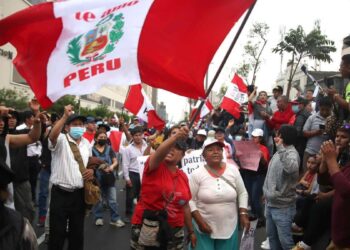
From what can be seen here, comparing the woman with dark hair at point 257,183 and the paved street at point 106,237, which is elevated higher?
the woman with dark hair at point 257,183

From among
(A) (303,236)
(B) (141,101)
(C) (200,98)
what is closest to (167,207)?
(C) (200,98)

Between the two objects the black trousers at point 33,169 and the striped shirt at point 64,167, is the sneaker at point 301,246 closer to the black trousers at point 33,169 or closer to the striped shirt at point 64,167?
the striped shirt at point 64,167

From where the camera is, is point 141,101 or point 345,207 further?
point 141,101

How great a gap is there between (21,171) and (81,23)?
2746 millimetres

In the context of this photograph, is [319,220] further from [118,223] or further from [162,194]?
[118,223]

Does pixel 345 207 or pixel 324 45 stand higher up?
pixel 324 45

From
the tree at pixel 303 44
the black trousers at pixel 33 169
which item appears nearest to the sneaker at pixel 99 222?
the black trousers at pixel 33 169

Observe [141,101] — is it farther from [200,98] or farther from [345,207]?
[345,207]

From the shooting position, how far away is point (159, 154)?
365 cm

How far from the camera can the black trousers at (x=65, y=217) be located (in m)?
5.10

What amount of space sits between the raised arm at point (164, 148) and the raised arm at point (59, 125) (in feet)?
4.01

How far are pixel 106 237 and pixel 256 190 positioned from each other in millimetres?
2924

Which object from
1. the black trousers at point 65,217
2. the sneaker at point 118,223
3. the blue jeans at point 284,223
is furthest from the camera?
the sneaker at point 118,223

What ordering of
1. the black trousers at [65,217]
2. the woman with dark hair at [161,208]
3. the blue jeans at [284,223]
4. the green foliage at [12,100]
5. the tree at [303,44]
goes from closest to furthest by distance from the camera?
the woman with dark hair at [161,208] → the blue jeans at [284,223] → the black trousers at [65,217] → the tree at [303,44] → the green foliage at [12,100]
